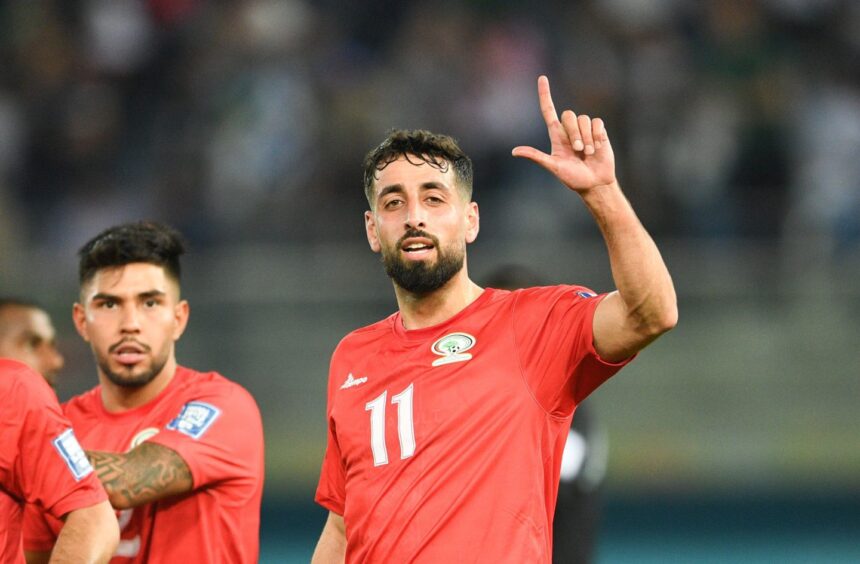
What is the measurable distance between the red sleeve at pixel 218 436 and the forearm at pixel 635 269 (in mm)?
1799

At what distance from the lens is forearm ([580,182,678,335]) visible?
12.6ft

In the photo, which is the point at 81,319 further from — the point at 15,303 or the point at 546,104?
the point at 546,104

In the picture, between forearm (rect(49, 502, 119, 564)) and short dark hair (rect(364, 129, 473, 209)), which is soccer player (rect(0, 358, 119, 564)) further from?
short dark hair (rect(364, 129, 473, 209))

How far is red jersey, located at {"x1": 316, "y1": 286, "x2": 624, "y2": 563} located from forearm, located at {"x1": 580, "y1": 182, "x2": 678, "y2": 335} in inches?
9.5

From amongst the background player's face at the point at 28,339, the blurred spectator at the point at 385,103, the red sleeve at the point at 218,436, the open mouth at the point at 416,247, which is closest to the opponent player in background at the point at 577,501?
the red sleeve at the point at 218,436

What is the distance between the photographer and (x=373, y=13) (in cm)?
1387

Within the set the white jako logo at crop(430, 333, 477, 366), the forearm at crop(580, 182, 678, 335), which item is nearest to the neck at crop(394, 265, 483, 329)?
the white jako logo at crop(430, 333, 477, 366)

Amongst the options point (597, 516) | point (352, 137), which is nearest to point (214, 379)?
point (597, 516)

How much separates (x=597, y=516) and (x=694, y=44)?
741 cm

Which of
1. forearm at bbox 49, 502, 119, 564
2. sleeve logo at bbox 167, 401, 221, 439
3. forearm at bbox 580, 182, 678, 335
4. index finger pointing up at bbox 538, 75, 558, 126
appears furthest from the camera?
sleeve logo at bbox 167, 401, 221, 439

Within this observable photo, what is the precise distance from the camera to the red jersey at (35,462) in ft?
14.1

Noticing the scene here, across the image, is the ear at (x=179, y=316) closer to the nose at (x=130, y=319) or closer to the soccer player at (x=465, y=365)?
the nose at (x=130, y=319)

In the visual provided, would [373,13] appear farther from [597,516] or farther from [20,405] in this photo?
[20,405]

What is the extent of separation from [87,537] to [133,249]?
4.56 feet
